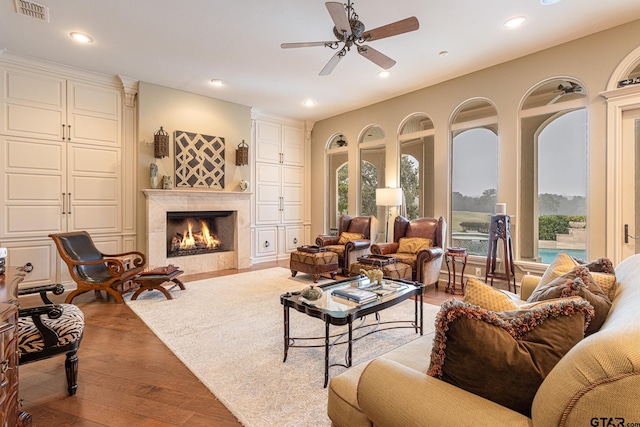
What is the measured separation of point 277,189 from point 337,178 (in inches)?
53.8

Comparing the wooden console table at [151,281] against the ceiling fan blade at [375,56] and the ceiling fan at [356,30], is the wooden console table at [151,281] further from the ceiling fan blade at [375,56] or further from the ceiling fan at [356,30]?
the ceiling fan blade at [375,56]

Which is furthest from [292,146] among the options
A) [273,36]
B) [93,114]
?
[93,114]

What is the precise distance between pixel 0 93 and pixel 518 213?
277 inches

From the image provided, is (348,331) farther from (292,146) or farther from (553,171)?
(292,146)

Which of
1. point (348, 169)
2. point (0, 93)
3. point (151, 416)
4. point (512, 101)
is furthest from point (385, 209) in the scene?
point (0, 93)

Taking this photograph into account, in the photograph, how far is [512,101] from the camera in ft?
14.3

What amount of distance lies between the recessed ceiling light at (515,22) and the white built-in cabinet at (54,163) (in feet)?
17.7

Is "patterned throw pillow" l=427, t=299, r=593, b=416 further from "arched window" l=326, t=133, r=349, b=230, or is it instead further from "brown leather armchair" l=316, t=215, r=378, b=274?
"arched window" l=326, t=133, r=349, b=230

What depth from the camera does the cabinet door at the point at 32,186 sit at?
13.7 feet

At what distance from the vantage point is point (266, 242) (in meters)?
6.87

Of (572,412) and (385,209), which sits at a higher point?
(385,209)

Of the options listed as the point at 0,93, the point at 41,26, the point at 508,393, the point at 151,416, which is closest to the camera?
the point at 508,393

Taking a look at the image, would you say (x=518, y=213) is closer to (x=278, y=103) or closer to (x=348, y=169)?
(x=348, y=169)

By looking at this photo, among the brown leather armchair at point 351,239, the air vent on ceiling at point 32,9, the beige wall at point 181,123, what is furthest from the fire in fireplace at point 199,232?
the air vent on ceiling at point 32,9
